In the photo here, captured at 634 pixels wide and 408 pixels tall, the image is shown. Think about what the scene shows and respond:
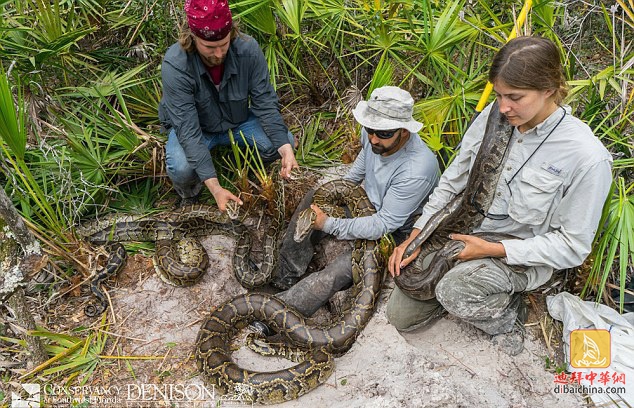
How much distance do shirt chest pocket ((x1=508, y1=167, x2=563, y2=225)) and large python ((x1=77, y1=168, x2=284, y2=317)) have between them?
280 cm

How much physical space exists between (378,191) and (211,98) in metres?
2.22

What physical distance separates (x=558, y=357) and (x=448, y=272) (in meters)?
1.23

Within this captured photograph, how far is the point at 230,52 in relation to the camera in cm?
544

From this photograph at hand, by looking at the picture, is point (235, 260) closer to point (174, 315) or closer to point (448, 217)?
point (174, 315)

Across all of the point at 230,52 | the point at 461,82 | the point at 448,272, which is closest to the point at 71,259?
the point at 230,52

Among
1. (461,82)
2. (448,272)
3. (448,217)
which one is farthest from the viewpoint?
(461,82)

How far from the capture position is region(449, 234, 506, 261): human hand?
4.00 metres

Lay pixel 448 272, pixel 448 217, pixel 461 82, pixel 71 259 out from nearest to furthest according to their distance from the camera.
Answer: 1. pixel 448 272
2. pixel 448 217
3. pixel 71 259
4. pixel 461 82

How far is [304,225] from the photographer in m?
5.11

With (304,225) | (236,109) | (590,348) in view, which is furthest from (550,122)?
(236,109)

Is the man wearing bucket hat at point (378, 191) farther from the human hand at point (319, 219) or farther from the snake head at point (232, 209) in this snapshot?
the snake head at point (232, 209)

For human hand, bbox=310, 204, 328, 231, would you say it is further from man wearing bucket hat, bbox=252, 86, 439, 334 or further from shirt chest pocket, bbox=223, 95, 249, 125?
shirt chest pocket, bbox=223, 95, 249, 125

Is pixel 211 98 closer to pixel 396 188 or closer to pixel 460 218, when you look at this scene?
pixel 396 188

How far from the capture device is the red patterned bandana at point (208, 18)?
→ 4699mm
